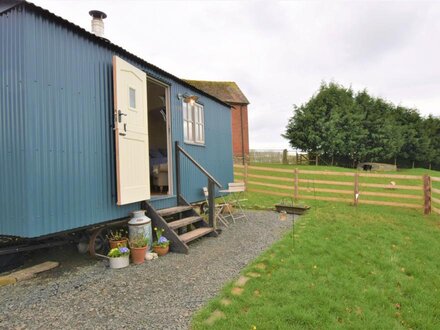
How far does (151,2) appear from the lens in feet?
28.2

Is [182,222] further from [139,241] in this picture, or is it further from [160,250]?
[139,241]

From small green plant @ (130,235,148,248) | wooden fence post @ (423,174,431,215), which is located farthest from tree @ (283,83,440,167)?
small green plant @ (130,235,148,248)

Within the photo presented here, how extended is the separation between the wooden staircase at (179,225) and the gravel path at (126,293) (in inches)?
8.7

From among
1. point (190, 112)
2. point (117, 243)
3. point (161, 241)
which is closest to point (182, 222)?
point (161, 241)

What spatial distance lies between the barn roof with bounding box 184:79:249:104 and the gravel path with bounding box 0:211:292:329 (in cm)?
1926

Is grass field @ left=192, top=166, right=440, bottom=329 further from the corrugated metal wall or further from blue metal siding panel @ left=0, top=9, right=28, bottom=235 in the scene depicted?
blue metal siding panel @ left=0, top=9, right=28, bottom=235

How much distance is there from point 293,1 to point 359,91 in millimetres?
21746

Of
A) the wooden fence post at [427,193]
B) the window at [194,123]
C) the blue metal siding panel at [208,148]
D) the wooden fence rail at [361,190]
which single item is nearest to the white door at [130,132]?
the blue metal siding panel at [208,148]

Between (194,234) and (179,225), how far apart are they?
364 mm

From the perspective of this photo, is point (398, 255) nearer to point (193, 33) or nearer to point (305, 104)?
point (193, 33)

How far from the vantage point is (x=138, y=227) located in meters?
4.45

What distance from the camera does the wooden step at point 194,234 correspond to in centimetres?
502

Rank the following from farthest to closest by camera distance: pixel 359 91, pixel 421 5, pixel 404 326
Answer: pixel 359 91
pixel 421 5
pixel 404 326

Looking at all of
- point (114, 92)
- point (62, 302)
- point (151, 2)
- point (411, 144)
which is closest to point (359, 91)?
point (411, 144)
